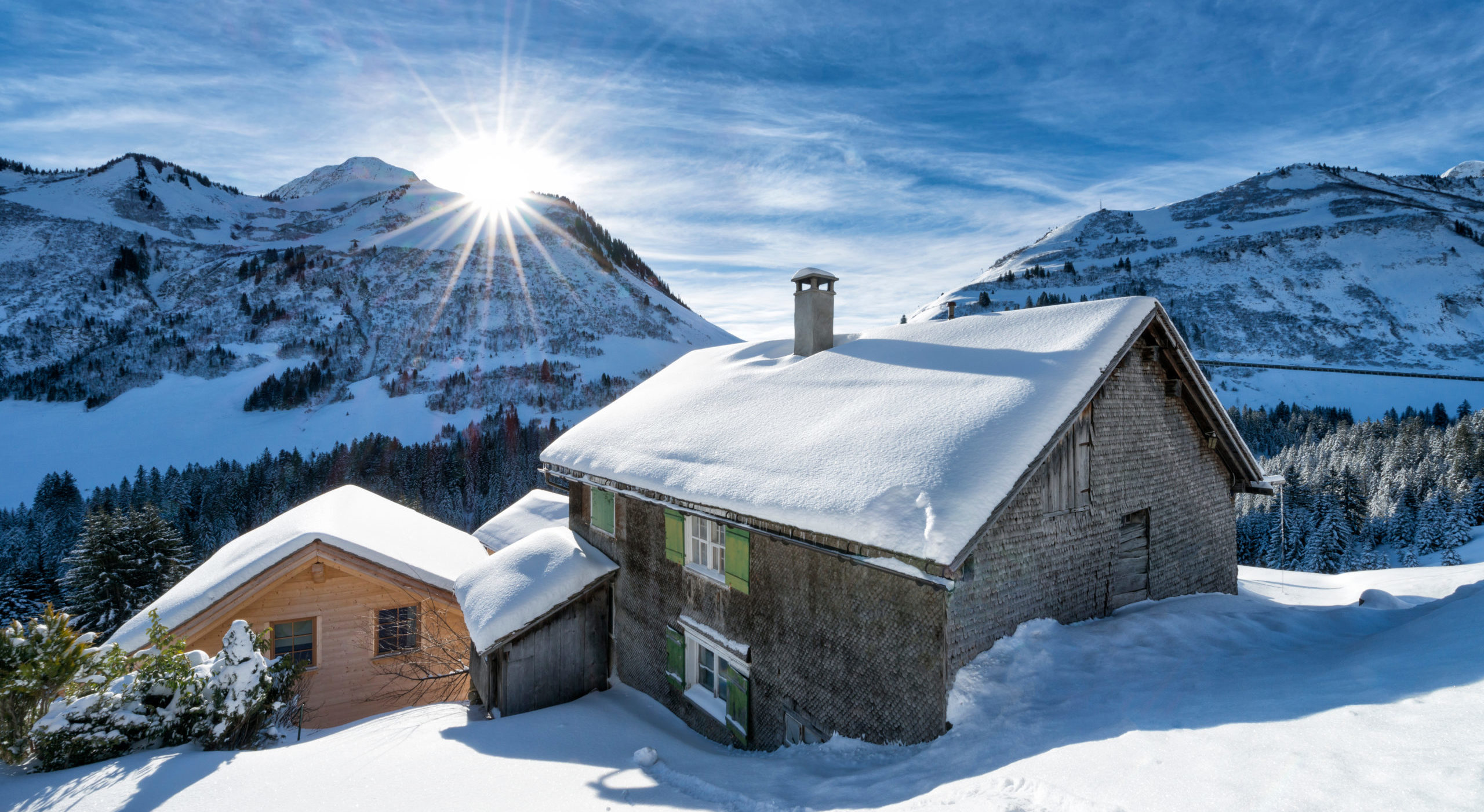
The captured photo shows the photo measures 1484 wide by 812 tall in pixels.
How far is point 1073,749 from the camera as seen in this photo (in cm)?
495

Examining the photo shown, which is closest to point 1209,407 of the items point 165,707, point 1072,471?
point 1072,471

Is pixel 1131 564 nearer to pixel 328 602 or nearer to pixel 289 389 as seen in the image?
pixel 328 602

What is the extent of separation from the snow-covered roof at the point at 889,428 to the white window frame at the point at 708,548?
3.07 feet

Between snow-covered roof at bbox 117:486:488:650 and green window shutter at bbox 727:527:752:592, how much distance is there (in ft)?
24.0

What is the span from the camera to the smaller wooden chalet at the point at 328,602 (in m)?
11.4

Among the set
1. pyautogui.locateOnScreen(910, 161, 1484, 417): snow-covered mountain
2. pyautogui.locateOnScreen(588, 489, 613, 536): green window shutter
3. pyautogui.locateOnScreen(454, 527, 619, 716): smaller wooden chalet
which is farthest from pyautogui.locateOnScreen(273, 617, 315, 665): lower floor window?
pyautogui.locateOnScreen(910, 161, 1484, 417): snow-covered mountain

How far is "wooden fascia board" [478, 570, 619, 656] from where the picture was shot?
10344mm

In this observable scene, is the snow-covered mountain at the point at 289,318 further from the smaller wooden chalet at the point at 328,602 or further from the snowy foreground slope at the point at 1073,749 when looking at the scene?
the snowy foreground slope at the point at 1073,749

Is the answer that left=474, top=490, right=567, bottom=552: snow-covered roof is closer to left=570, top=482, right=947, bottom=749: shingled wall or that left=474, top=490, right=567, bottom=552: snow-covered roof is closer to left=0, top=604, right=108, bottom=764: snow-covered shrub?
left=570, top=482, right=947, bottom=749: shingled wall

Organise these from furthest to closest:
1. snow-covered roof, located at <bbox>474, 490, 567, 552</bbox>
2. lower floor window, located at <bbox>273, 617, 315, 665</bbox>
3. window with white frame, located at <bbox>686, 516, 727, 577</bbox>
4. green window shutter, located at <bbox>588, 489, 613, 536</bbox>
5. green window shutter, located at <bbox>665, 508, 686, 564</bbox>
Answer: snow-covered roof, located at <bbox>474, 490, 567, 552</bbox>, lower floor window, located at <bbox>273, 617, 315, 665</bbox>, green window shutter, located at <bbox>588, 489, 613, 536</bbox>, green window shutter, located at <bbox>665, 508, 686, 564</bbox>, window with white frame, located at <bbox>686, 516, 727, 577</bbox>

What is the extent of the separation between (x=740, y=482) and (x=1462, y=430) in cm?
8248

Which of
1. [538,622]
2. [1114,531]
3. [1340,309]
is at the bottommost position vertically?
[538,622]

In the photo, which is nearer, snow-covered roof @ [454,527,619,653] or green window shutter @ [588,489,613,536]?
snow-covered roof @ [454,527,619,653]

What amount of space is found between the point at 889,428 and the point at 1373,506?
69449 mm
